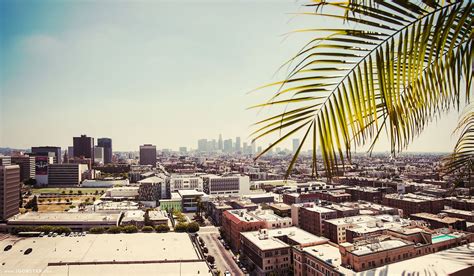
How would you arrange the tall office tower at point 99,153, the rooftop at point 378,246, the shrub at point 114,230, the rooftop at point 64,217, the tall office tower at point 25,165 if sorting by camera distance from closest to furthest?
the rooftop at point 378,246, the shrub at point 114,230, the rooftop at point 64,217, the tall office tower at point 25,165, the tall office tower at point 99,153

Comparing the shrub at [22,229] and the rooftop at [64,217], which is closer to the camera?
the shrub at [22,229]

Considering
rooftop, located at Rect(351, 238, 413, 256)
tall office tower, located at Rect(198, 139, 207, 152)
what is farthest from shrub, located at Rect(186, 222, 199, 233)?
tall office tower, located at Rect(198, 139, 207, 152)

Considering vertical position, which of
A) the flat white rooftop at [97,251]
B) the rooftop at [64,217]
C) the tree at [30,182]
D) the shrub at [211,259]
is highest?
the tree at [30,182]

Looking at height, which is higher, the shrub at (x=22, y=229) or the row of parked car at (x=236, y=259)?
the shrub at (x=22, y=229)

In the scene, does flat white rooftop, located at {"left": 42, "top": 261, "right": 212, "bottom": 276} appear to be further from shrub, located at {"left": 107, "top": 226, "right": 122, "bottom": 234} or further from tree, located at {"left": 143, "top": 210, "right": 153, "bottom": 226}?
tree, located at {"left": 143, "top": 210, "right": 153, "bottom": 226}

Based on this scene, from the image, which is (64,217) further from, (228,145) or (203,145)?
(203,145)

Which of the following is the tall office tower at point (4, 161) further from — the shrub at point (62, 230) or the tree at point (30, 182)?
the shrub at point (62, 230)

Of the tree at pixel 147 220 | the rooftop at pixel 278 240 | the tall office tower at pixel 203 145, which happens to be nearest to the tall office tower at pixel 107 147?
the tree at pixel 147 220
